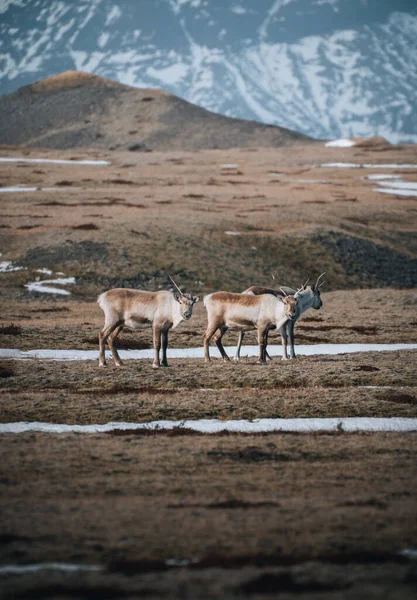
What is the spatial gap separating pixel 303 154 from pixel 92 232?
10478cm

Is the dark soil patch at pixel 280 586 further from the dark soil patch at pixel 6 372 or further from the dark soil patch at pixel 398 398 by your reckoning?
the dark soil patch at pixel 6 372

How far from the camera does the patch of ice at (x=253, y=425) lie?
2100 cm

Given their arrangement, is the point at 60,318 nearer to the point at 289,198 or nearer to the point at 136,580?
the point at 136,580

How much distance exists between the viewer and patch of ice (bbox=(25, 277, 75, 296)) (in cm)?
5447

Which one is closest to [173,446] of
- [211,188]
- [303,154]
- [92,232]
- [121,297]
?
[121,297]

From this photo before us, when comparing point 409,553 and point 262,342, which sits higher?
point 409,553

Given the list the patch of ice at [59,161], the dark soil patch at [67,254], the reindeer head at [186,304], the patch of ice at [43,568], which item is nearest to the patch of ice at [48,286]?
the dark soil patch at [67,254]

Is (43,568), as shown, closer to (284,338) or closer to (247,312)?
(247,312)

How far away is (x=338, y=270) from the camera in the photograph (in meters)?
68.4

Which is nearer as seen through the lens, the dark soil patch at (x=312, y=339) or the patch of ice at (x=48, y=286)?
the dark soil patch at (x=312, y=339)

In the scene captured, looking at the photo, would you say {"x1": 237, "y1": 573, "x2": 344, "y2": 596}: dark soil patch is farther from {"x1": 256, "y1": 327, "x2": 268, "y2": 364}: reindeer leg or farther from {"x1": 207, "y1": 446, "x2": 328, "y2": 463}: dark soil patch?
{"x1": 256, "y1": 327, "x2": 268, "y2": 364}: reindeer leg

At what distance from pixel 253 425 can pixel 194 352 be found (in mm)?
13298

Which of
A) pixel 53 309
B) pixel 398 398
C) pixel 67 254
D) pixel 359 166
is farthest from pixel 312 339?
pixel 359 166

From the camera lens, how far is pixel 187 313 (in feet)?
86.3
